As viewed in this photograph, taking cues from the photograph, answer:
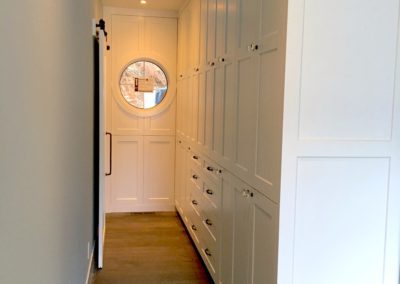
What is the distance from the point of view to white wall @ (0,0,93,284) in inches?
38.4

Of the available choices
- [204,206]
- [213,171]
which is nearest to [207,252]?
[204,206]

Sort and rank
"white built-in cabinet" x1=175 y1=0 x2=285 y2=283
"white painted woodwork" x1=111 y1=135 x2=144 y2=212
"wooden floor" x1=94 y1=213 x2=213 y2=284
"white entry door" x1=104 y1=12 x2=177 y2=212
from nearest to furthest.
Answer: "white built-in cabinet" x1=175 y1=0 x2=285 y2=283
"wooden floor" x1=94 y1=213 x2=213 y2=284
"white entry door" x1=104 y1=12 x2=177 y2=212
"white painted woodwork" x1=111 y1=135 x2=144 y2=212

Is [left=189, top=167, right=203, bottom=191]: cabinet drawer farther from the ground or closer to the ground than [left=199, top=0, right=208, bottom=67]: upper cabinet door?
closer to the ground

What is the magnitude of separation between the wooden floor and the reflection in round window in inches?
58.1

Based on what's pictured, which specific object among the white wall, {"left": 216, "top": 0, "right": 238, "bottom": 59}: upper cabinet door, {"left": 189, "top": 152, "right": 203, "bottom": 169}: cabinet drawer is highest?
{"left": 216, "top": 0, "right": 238, "bottom": 59}: upper cabinet door

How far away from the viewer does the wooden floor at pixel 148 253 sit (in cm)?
353

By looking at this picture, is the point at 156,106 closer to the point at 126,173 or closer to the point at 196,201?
the point at 126,173

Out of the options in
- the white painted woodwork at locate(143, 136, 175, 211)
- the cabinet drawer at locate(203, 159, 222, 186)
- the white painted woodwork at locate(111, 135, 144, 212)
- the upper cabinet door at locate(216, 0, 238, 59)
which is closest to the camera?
the upper cabinet door at locate(216, 0, 238, 59)

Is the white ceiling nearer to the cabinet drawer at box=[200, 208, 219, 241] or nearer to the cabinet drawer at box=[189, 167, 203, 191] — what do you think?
the cabinet drawer at box=[189, 167, 203, 191]

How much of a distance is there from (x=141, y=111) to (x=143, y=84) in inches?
13.6

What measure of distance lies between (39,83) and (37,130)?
0.15 metres

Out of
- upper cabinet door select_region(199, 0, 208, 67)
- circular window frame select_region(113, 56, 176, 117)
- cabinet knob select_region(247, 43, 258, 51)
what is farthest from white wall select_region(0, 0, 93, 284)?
circular window frame select_region(113, 56, 176, 117)

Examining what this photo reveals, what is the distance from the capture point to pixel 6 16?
3.12 feet

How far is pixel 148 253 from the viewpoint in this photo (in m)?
4.05
